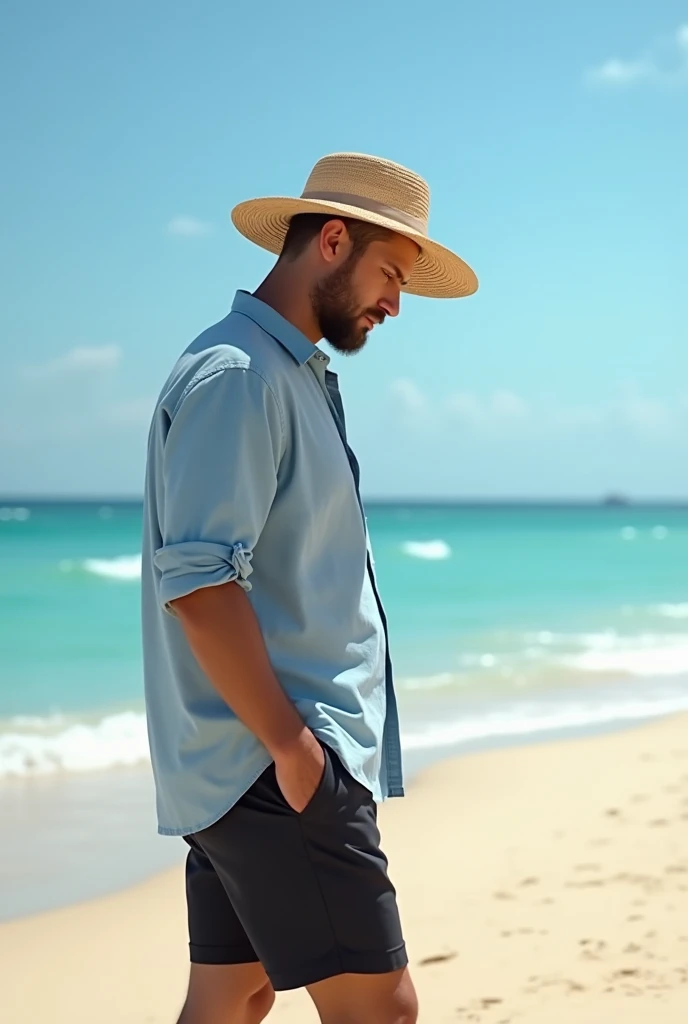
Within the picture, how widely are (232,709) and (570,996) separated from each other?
2158 millimetres

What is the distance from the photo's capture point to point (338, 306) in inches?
80.0

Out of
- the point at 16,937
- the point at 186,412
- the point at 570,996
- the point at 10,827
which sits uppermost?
the point at 186,412

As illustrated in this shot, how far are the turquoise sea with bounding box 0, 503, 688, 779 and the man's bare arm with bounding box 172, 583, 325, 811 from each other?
5.21m

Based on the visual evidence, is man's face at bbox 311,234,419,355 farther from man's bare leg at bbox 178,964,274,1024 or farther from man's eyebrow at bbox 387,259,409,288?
man's bare leg at bbox 178,964,274,1024

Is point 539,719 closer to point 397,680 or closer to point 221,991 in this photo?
point 397,680

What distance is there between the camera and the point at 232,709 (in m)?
1.81

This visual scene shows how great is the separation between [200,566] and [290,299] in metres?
0.53

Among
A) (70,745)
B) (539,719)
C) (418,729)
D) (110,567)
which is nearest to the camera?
(70,745)

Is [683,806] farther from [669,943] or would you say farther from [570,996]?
[570,996]

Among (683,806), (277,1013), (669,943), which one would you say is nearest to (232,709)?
(277,1013)

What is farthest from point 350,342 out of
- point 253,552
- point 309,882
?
point 309,882

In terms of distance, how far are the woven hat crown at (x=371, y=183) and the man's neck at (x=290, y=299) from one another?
0.17 meters

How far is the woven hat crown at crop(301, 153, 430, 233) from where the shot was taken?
210cm

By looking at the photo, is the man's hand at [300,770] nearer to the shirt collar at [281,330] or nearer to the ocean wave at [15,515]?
the shirt collar at [281,330]
